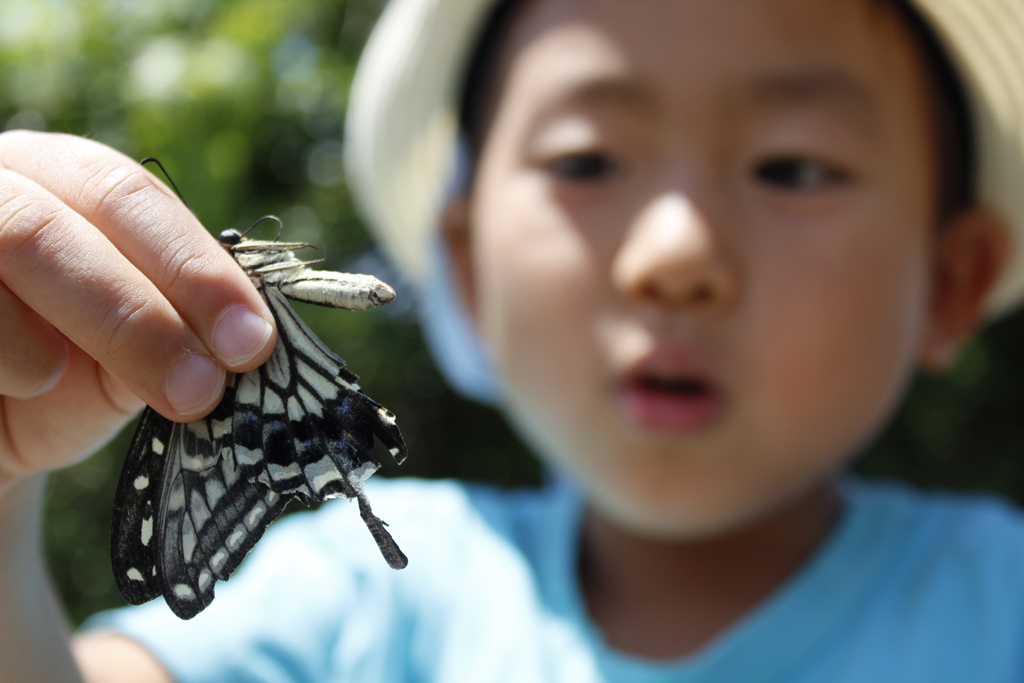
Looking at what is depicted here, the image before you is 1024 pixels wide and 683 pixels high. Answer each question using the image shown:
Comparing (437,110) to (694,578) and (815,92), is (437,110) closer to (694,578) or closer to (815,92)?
(815,92)

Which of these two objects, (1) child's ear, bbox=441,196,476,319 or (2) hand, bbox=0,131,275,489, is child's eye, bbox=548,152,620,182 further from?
(2) hand, bbox=0,131,275,489

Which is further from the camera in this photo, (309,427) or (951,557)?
(951,557)

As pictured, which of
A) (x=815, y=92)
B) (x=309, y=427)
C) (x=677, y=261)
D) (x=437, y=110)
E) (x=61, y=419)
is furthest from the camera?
(x=437, y=110)

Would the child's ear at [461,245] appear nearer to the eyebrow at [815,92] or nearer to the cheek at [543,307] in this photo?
the cheek at [543,307]

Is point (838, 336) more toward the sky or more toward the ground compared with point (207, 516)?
more toward the ground

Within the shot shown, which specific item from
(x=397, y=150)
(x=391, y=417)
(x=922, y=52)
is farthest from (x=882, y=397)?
(x=397, y=150)

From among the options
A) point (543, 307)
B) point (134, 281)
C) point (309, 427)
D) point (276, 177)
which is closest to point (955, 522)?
point (543, 307)

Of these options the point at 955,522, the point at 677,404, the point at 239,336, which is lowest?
the point at 955,522
